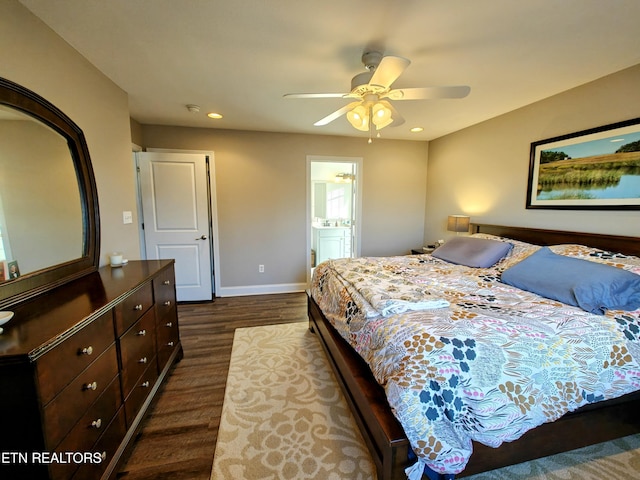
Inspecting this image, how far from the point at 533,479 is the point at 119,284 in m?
2.46

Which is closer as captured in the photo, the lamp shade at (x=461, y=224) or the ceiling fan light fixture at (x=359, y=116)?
the ceiling fan light fixture at (x=359, y=116)

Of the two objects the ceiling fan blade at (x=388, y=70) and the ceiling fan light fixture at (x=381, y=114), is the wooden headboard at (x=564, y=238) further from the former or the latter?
the ceiling fan blade at (x=388, y=70)

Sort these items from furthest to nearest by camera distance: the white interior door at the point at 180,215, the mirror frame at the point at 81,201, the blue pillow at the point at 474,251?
the white interior door at the point at 180,215, the blue pillow at the point at 474,251, the mirror frame at the point at 81,201

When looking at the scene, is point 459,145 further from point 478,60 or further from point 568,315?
point 568,315

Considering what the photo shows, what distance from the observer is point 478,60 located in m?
2.01

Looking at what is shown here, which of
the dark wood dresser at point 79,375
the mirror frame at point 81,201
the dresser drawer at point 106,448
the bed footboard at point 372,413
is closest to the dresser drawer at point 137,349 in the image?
the dark wood dresser at point 79,375

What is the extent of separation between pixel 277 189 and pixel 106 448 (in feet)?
10.9

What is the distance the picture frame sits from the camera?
2.12 m

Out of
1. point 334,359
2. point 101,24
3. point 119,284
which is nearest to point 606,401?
point 334,359

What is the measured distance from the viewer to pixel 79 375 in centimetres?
109

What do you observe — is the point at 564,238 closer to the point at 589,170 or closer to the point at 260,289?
the point at 589,170

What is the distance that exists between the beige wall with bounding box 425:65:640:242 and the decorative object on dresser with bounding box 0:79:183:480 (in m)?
3.62

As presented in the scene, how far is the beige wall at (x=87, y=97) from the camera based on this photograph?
143 centimetres

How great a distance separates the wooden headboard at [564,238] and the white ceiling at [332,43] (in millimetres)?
1330
